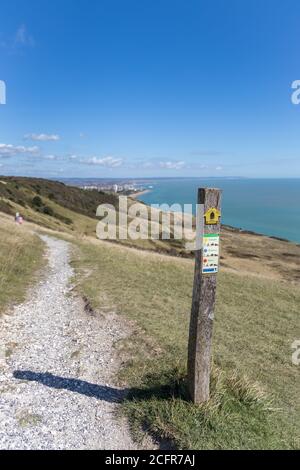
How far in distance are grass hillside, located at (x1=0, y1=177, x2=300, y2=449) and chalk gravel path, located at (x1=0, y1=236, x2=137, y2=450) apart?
1.26 ft

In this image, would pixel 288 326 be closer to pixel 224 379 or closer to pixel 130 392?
pixel 224 379

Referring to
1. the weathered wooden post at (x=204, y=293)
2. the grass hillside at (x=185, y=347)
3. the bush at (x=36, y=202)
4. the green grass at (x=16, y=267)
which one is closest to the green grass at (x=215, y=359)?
the grass hillside at (x=185, y=347)

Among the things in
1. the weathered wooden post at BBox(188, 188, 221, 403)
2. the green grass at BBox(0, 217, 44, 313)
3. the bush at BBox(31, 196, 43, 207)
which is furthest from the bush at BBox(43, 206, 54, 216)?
the weathered wooden post at BBox(188, 188, 221, 403)

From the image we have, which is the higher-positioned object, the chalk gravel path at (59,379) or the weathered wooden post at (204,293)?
the weathered wooden post at (204,293)

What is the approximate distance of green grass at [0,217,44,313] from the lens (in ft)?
34.7

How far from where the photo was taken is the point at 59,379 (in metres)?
6.16

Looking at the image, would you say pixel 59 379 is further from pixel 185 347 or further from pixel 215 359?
pixel 215 359

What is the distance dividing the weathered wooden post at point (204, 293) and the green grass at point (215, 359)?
1.15 ft

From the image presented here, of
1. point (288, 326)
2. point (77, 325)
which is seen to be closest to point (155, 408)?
point (77, 325)

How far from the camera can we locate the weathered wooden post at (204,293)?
16.4ft

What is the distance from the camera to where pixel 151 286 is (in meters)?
14.0

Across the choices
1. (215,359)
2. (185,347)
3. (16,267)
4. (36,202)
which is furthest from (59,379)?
(36,202)

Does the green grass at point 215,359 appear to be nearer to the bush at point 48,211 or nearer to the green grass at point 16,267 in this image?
the green grass at point 16,267

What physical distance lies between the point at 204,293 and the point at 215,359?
11.1 feet
